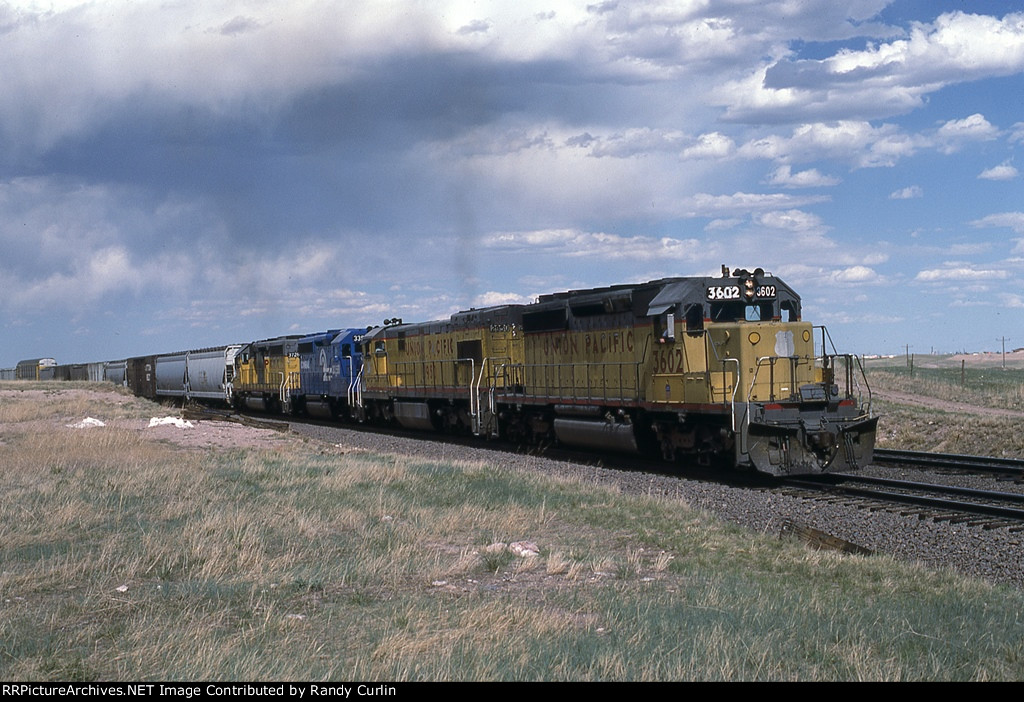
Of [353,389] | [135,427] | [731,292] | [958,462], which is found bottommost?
[958,462]

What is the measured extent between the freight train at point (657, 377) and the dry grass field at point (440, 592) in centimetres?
317

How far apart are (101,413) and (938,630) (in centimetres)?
3274

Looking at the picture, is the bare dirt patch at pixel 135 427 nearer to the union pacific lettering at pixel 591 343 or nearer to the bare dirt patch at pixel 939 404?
the union pacific lettering at pixel 591 343

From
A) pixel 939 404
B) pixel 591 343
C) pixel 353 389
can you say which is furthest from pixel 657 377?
pixel 939 404

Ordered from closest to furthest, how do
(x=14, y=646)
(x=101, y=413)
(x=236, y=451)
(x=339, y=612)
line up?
(x=14, y=646) → (x=339, y=612) → (x=236, y=451) → (x=101, y=413)

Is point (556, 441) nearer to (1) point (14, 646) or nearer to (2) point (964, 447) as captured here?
(2) point (964, 447)

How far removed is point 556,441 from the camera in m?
21.5

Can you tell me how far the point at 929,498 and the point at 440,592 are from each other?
8038mm

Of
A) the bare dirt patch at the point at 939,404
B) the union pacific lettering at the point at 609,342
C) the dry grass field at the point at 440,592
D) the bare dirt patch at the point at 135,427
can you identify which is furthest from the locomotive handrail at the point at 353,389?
the bare dirt patch at the point at 939,404

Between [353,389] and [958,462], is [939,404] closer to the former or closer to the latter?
[958,462]

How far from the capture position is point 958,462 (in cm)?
1748

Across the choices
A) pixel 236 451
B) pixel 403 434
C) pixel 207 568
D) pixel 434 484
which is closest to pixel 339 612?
pixel 207 568

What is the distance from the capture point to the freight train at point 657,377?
15641mm

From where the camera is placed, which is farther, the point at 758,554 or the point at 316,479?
the point at 316,479
